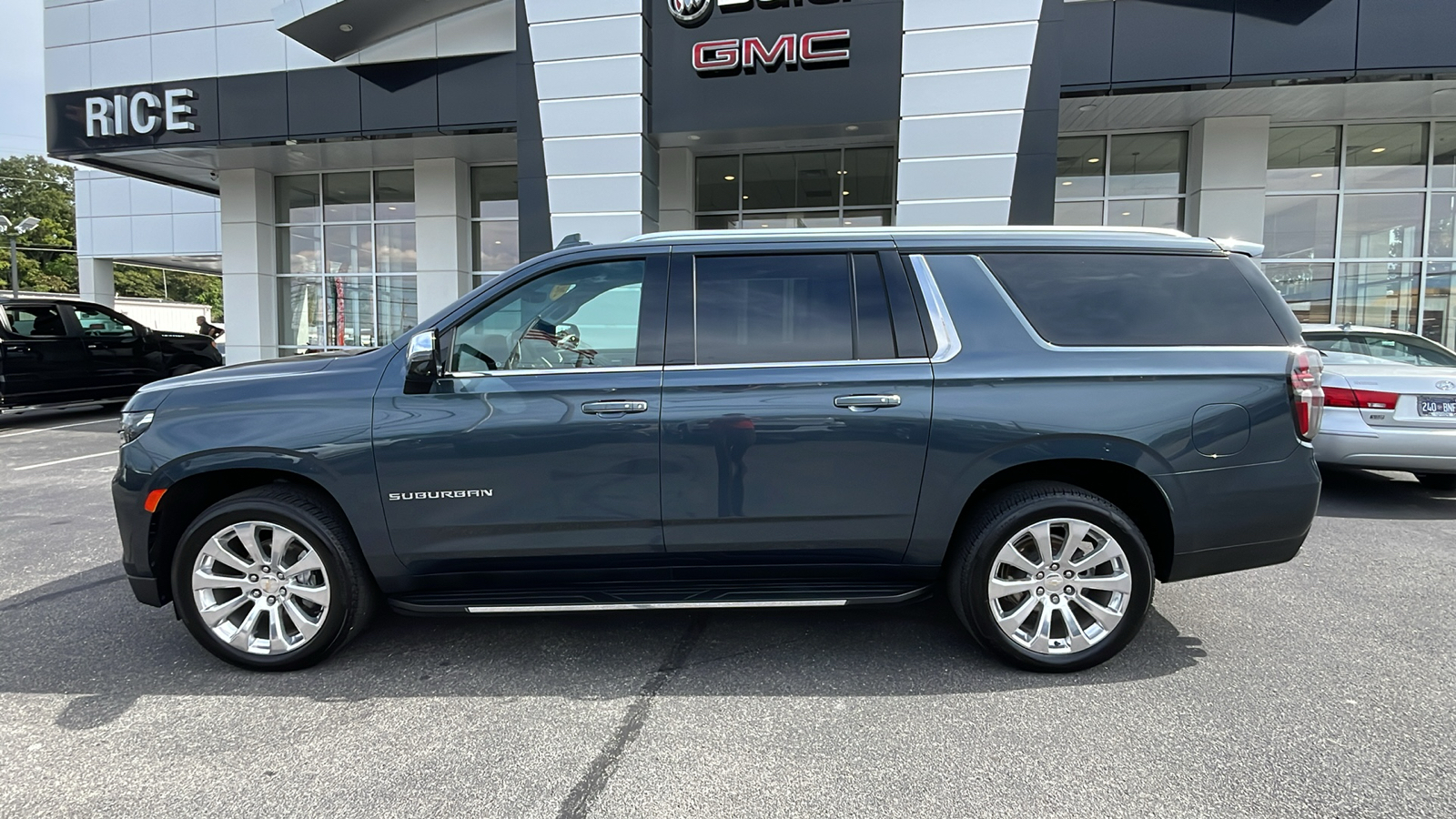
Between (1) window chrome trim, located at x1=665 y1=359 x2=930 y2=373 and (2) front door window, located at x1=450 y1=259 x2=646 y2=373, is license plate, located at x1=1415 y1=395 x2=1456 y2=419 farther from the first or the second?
(2) front door window, located at x1=450 y1=259 x2=646 y2=373

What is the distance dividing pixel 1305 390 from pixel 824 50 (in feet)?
27.3

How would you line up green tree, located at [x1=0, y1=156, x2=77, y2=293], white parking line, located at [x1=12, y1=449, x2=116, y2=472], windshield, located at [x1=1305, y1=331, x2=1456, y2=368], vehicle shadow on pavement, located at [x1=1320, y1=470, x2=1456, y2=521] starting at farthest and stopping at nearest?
green tree, located at [x1=0, y1=156, x2=77, y2=293] → white parking line, located at [x1=12, y1=449, x2=116, y2=472] → windshield, located at [x1=1305, y1=331, x2=1456, y2=368] → vehicle shadow on pavement, located at [x1=1320, y1=470, x2=1456, y2=521]

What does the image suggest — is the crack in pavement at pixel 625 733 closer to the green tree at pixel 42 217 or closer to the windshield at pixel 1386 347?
→ the windshield at pixel 1386 347

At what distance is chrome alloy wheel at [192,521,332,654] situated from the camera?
129 inches

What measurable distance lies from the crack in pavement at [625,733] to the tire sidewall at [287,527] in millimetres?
1385

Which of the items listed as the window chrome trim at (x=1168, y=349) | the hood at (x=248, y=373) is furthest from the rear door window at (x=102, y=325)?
the window chrome trim at (x=1168, y=349)

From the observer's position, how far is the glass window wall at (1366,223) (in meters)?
12.5

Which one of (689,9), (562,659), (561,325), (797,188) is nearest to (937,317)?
(561,325)

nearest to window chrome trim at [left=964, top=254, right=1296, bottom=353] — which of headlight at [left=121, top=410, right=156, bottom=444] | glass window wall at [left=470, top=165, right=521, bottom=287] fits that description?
headlight at [left=121, top=410, right=156, bottom=444]

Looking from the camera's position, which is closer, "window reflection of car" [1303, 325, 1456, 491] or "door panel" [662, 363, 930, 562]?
"door panel" [662, 363, 930, 562]

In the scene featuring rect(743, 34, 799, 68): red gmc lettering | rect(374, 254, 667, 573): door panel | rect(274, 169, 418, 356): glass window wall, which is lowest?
rect(374, 254, 667, 573): door panel

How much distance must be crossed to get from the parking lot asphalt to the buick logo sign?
898cm

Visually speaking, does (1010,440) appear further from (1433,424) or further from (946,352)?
(1433,424)

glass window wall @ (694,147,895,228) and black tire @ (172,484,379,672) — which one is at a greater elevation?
glass window wall @ (694,147,895,228)
